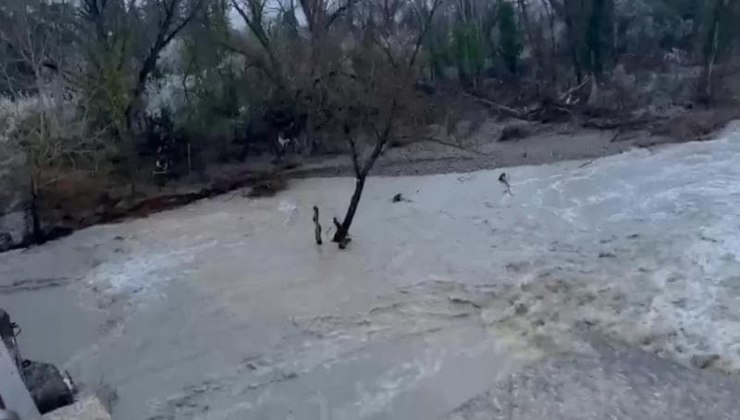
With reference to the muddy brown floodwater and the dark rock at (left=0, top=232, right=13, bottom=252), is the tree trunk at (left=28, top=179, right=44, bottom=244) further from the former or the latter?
the muddy brown floodwater

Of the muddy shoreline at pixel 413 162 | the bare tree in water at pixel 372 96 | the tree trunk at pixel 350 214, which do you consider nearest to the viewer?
the bare tree in water at pixel 372 96

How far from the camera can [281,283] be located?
14945mm

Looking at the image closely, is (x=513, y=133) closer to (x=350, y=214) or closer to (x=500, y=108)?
(x=500, y=108)

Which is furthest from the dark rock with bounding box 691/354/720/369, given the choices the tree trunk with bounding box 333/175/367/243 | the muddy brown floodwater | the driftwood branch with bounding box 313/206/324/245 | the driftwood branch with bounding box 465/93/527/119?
the driftwood branch with bounding box 465/93/527/119

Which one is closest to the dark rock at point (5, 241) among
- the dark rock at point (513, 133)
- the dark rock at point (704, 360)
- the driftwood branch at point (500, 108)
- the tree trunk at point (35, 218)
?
the tree trunk at point (35, 218)

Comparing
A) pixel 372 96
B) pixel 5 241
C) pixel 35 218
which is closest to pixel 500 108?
pixel 372 96

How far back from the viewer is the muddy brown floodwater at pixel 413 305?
1062cm

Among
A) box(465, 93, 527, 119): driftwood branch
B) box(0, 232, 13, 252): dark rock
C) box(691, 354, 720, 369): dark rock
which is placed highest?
box(465, 93, 527, 119): driftwood branch

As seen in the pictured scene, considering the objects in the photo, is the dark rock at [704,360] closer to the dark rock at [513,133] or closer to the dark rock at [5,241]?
the dark rock at [5,241]

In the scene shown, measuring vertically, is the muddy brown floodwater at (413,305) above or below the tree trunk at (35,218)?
below

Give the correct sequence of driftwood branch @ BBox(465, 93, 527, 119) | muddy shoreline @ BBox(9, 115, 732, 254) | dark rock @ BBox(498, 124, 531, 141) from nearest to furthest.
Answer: muddy shoreline @ BBox(9, 115, 732, 254)
dark rock @ BBox(498, 124, 531, 141)
driftwood branch @ BBox(465, 93, 527, 119)

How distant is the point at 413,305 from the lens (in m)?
13.5

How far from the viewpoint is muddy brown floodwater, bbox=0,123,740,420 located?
10.6 meters

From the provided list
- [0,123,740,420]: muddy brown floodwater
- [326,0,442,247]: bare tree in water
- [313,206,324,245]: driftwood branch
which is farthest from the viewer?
[313,206,324,245]: driftwood branch
